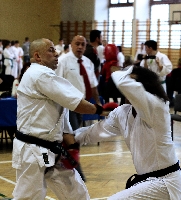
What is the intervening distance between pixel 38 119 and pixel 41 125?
5 centimetres

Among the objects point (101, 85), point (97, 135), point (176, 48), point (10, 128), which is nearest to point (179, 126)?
point (101, 85)

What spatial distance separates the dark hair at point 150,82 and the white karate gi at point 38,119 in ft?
1.54

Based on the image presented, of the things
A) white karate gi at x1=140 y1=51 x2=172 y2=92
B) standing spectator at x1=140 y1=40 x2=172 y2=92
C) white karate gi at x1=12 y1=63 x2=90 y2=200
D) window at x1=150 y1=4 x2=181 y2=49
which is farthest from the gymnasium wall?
white karate gi at x1=12 y1=63 x2=90 y2=200

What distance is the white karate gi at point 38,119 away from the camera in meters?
3.53

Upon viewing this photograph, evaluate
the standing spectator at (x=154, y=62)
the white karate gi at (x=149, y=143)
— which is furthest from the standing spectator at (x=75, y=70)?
the standing spectator at (x=154, y=62)

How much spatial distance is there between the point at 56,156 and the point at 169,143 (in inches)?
33.6

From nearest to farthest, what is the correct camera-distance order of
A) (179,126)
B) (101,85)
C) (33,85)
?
(33,85), (179,126), (101,85)

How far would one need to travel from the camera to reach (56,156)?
3.72m

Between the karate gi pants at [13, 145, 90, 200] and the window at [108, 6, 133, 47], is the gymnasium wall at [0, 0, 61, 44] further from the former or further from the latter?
the karate gi pants at [13, 145, 90, 200]

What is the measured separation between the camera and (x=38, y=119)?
3.59 metres

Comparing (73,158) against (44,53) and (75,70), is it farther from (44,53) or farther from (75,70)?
(75,70)

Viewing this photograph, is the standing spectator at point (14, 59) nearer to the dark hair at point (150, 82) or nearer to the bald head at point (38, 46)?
the bald head at point (38, 46)

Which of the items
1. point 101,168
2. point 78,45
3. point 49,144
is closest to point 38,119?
point 49,144

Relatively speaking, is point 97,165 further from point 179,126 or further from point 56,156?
point 179,126
